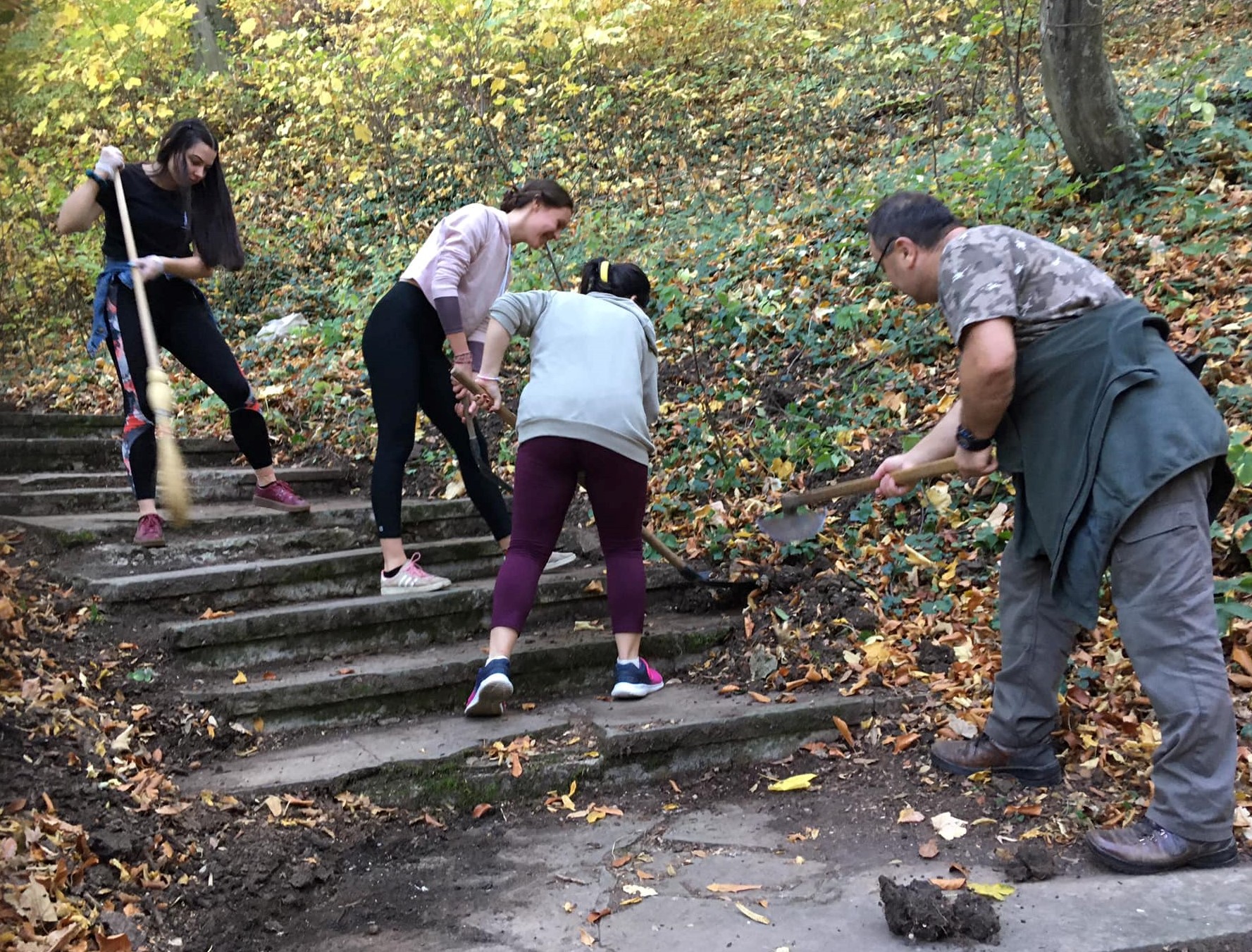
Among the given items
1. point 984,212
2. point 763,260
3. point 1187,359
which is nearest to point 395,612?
point 1187,359

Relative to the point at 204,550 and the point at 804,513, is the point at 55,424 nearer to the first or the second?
the point at 204,550

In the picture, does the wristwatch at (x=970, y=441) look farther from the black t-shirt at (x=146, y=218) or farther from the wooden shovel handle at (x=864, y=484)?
the black t-shirt at (x=146, y=218)

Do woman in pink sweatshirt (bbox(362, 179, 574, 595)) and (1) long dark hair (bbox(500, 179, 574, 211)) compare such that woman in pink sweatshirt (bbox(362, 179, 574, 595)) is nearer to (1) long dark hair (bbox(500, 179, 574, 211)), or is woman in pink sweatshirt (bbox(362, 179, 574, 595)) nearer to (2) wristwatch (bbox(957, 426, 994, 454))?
(1) long dark hair (bbox(500, 179, 574, 211))

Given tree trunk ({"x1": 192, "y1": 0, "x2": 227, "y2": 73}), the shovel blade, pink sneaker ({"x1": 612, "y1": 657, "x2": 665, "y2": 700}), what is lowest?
pink sneaker ({"x1": 612, "y1": 657, "x2": 665, "y2": 700})

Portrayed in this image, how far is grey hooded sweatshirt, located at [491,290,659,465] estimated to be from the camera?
3678 millimetres

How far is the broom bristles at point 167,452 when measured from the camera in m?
4.05

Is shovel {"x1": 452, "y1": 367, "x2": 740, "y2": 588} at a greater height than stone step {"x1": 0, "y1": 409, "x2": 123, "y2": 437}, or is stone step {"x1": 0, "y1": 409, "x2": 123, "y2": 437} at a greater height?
stone step {"x1": 0, "y1": 409, "x2": 123, "y2": 437}

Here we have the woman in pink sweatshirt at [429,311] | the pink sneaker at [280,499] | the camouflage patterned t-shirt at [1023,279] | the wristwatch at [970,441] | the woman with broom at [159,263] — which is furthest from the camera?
the pink sneaker at [280,499]

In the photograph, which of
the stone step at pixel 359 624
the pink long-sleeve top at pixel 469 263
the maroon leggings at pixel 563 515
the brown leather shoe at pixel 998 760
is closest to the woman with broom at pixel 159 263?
the stone step at pixel 359 624

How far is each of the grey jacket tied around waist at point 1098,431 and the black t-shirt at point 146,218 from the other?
384 cm

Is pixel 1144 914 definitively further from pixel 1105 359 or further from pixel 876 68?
pixel 876 68

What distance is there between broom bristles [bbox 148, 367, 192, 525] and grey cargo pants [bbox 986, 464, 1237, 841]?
3572 mm

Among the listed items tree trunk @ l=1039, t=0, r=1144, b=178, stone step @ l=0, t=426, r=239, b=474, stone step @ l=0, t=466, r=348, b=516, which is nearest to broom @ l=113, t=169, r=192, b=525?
stone step @ l=0, t=466, r=348, b=516

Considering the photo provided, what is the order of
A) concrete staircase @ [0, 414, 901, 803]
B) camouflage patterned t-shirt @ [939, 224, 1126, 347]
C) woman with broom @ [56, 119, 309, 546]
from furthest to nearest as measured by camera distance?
woman with broom @ [56, 119, 309, 546] < concrete staircase @ [0, 414, 901, 803] < camouflage patterned t-shirt @ [939, 224, 1126, 347]
